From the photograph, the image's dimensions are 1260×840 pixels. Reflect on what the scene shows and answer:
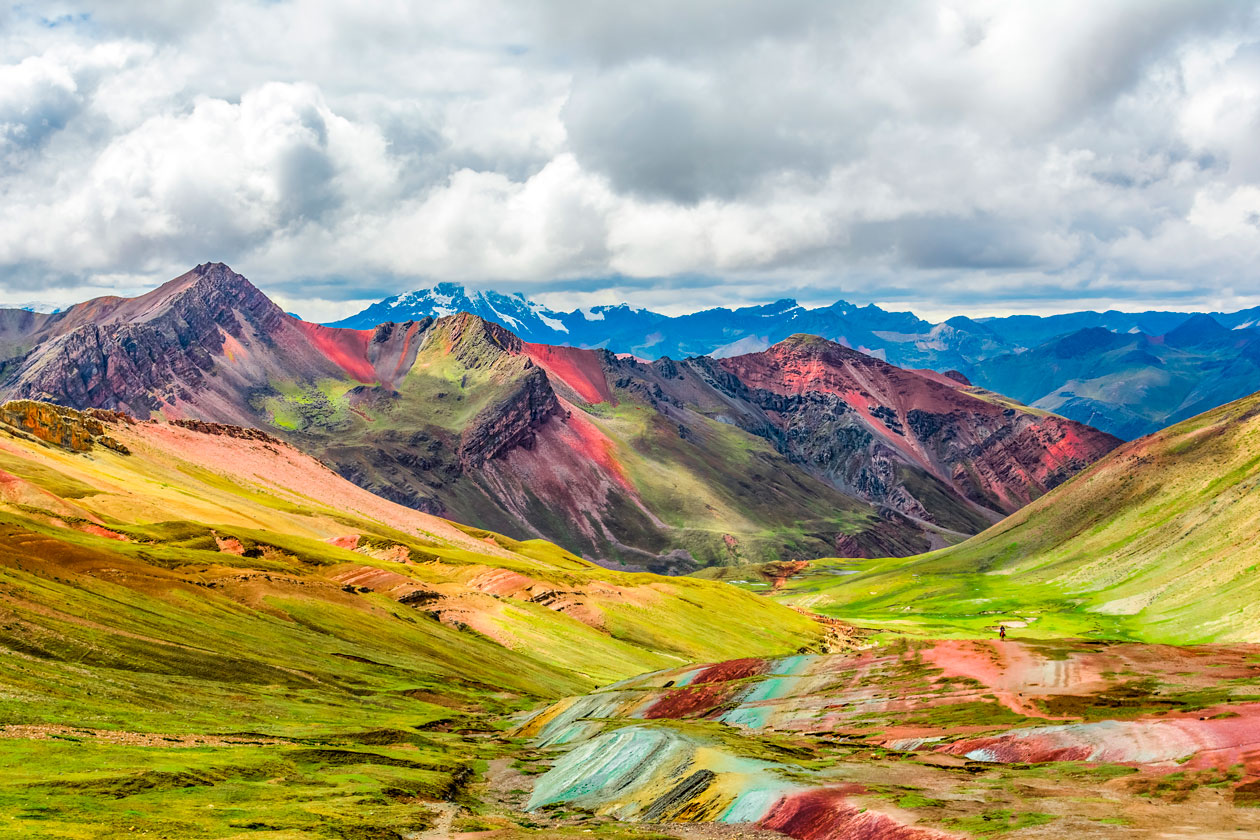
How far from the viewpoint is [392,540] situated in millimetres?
198625

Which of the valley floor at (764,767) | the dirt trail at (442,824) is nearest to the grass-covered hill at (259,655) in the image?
the valley floor at (764,767)

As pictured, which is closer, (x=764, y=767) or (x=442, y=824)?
(x=442, y=824)

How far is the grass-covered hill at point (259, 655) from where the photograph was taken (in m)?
49.9

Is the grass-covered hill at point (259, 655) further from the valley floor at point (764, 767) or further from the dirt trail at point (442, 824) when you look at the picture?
the dirt trail at point (442, 824)

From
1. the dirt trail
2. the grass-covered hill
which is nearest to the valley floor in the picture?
the dirt trail

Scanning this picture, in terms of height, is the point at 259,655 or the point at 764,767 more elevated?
the point at 764,767

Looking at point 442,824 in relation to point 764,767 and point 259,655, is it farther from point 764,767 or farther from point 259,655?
point 259,655

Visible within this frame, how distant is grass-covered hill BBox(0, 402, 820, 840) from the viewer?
49.9 meters

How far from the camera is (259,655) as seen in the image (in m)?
94.5

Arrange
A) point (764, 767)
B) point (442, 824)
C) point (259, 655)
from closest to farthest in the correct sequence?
1. point (442, 824)
2. point (764, 767)
3. point (259, 655)

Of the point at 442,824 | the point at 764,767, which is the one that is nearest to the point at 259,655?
the point at 442,824

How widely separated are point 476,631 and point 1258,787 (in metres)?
108

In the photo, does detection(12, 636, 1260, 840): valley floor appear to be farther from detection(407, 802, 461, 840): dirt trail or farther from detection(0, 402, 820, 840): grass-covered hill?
detection(0, 402, 820, 840): grass-covered hill

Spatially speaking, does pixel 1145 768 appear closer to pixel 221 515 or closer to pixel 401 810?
pixel 401 810
